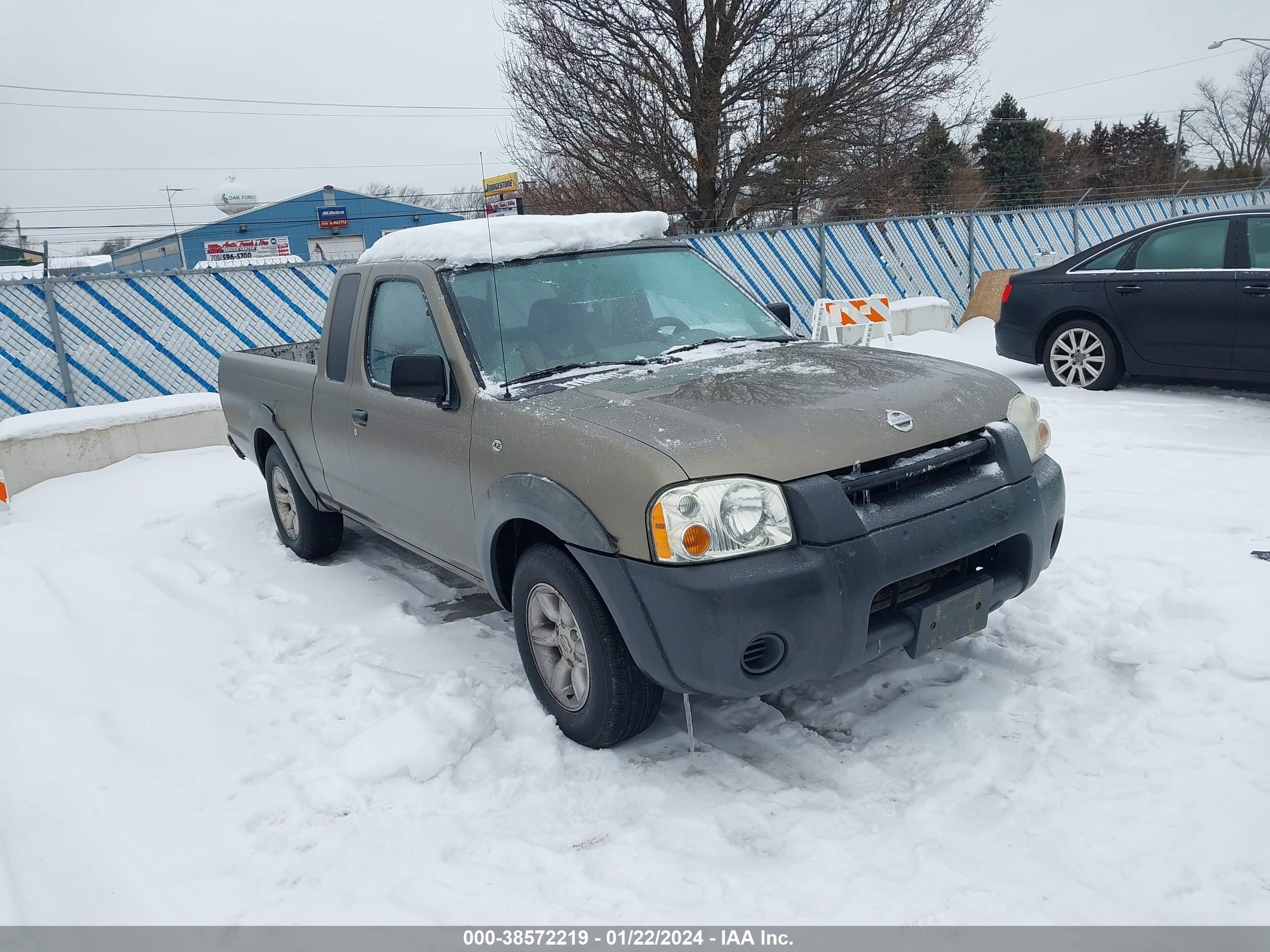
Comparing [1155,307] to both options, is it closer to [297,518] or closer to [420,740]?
[297,518]

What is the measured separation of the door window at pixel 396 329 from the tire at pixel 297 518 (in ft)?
4.53

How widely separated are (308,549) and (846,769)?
3.72 meters

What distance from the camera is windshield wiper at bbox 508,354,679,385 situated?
371cm

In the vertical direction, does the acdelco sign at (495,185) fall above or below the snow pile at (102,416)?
above

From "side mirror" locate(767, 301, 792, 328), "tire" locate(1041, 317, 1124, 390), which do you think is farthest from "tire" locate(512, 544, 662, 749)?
"tire" locate(1041, 317, 1124, 390)

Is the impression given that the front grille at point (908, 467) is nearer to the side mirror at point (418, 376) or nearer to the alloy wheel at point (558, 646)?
the alloy wheel at point (558, 646)

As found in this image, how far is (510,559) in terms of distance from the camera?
3678mm

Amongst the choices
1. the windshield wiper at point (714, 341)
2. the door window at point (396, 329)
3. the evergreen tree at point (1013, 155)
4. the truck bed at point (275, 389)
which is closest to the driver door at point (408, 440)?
the door window at point (396, 329)

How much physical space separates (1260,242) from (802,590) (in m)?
6.84

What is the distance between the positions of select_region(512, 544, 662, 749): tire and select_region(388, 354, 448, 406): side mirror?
78 cm

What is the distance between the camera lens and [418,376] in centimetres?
356

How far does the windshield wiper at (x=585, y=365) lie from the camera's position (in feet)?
12.2

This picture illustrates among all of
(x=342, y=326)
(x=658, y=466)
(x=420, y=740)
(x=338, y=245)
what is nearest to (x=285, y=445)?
(x=342, y=326)
